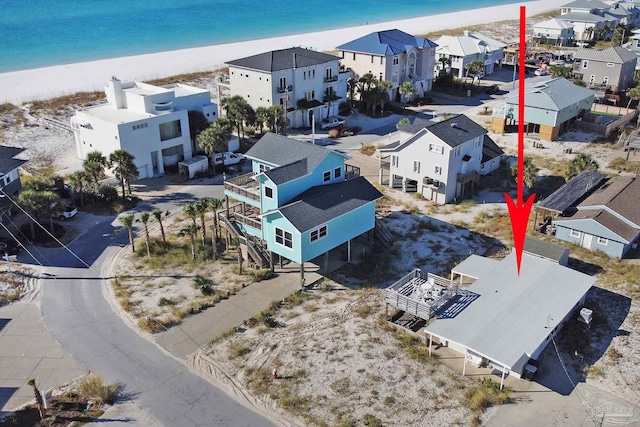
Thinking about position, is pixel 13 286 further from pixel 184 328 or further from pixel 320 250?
pixel 320 250

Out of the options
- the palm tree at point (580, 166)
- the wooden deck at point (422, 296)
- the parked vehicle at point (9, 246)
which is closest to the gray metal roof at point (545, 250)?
the wooden deck at point (422, 296)

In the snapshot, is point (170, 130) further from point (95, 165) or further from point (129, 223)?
point (129, 223)

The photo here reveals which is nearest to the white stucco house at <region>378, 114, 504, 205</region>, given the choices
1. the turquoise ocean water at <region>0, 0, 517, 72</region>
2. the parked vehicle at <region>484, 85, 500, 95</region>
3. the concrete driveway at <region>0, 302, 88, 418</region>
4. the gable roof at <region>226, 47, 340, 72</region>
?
the gable roof at <region>226, 47, 340, 72</region>

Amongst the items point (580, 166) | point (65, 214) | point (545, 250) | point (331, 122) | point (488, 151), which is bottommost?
point (65, 214)

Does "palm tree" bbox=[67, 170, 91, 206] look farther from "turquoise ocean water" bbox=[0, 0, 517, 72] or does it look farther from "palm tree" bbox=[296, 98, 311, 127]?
"turquoise ocean water" bbox=[0, 0, 517, 72]

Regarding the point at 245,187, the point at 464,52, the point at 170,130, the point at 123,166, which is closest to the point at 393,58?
the point at 464,52
